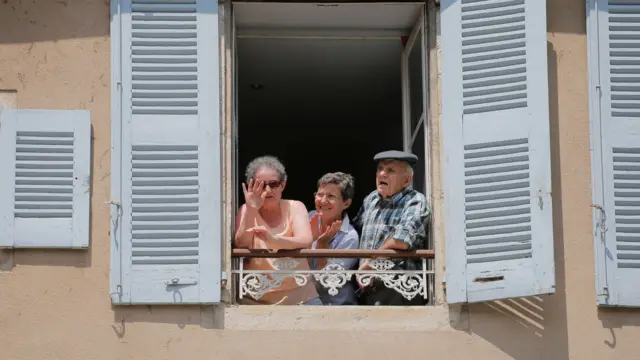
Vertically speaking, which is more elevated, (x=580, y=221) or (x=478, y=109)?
(x=478, y=109)

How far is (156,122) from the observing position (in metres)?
10.1

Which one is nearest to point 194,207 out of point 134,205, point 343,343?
point 134,205

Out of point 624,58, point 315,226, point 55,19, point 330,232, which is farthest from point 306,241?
point 624,58

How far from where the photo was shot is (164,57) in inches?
402

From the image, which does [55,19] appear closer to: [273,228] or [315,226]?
[273,228]

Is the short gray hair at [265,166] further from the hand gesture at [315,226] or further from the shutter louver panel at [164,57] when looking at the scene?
the shutter louver panel at [164,57]

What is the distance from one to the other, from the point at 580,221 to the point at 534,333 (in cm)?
69

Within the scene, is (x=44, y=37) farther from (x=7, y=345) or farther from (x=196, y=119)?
(x=7, y=345)

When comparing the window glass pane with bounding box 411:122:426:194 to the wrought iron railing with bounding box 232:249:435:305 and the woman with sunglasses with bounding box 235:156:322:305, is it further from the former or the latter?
the woman with sunglasses with bounding box 235:156:322:305

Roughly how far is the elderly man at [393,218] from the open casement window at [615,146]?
3.27ft

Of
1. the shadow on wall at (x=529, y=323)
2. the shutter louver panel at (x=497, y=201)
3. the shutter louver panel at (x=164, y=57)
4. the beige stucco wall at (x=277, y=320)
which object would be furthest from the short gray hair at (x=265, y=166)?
the shadow on wall at (x=529, y=323)

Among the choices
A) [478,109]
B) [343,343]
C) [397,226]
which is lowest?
[343,343]

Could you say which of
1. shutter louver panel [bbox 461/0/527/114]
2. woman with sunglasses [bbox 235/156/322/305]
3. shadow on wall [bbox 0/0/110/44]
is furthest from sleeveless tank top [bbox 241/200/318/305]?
shadow on wall [bbox 0/0/110/44]

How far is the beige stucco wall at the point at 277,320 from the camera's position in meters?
9.79
